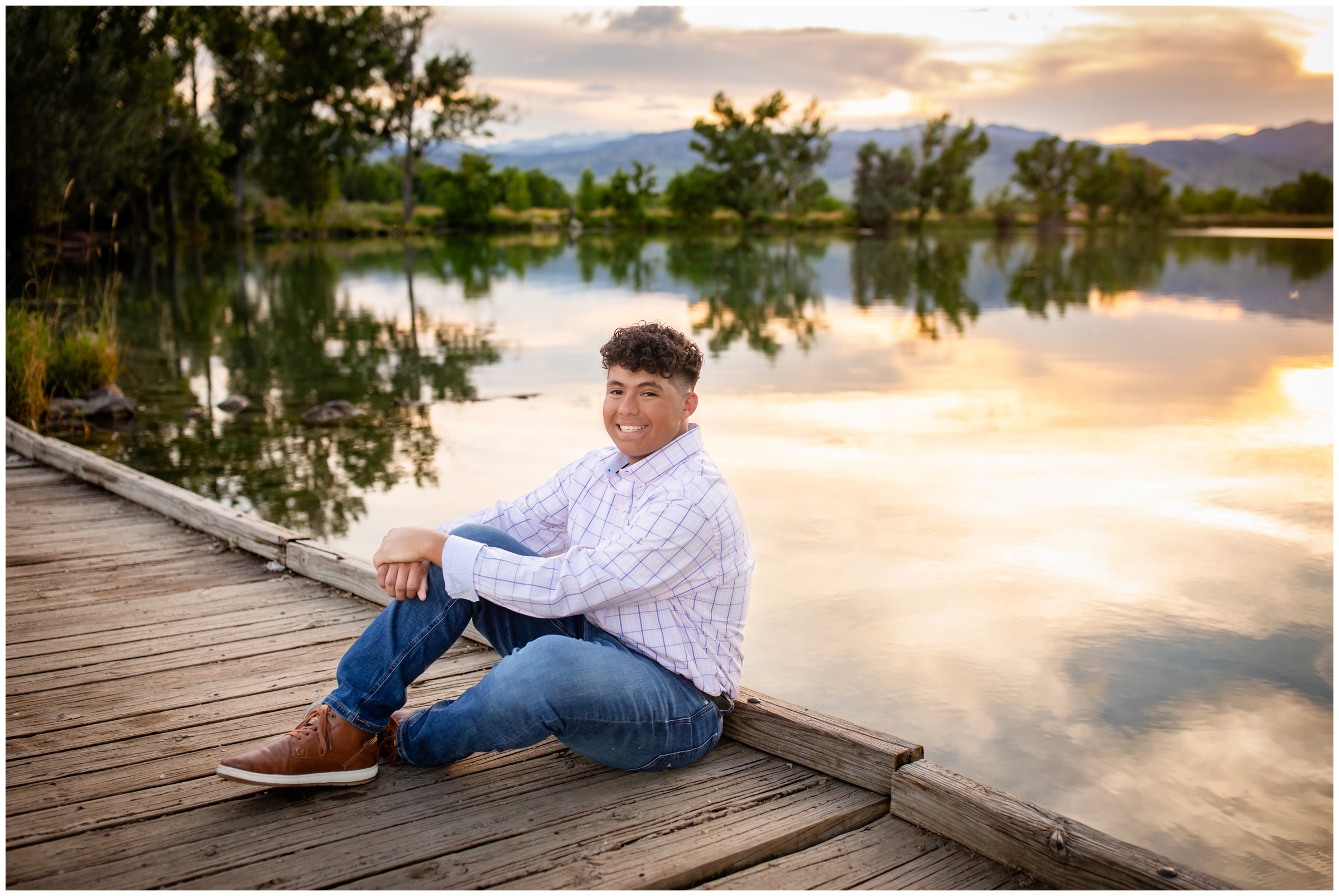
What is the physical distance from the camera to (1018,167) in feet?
224

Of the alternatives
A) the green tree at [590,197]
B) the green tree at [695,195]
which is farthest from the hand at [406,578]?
the green tree at [590,197]

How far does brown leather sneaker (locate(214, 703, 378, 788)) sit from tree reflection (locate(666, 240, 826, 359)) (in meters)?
9.79

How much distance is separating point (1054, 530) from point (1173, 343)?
27.0 feet

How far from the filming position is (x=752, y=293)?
18.6 metres

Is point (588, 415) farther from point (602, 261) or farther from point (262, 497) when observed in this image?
point (602, 261)

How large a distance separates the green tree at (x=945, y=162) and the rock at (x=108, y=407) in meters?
55.5

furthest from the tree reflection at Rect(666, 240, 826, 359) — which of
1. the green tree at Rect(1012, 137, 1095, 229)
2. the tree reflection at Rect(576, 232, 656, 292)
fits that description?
the green tree at Rect(1012, 137, 1095, 229)

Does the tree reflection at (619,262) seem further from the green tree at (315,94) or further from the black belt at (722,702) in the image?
the black belt at (722,702)

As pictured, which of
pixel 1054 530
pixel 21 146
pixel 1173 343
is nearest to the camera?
pixel 1054 530

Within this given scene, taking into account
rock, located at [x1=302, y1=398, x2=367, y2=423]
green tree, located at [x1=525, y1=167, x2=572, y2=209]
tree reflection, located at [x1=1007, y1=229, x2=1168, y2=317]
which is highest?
green tree, located at [x1=525, y1=167, x2=572, y2=209]

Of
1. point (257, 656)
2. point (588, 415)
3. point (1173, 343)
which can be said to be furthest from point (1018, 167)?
point (257, 656)

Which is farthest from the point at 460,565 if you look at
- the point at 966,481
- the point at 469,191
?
the point at 469,191

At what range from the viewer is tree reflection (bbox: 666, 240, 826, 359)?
13312 millimetres

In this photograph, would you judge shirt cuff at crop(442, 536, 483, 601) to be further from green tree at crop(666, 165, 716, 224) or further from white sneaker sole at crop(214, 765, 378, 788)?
green tree at crop(666, 165, 716, 224)
